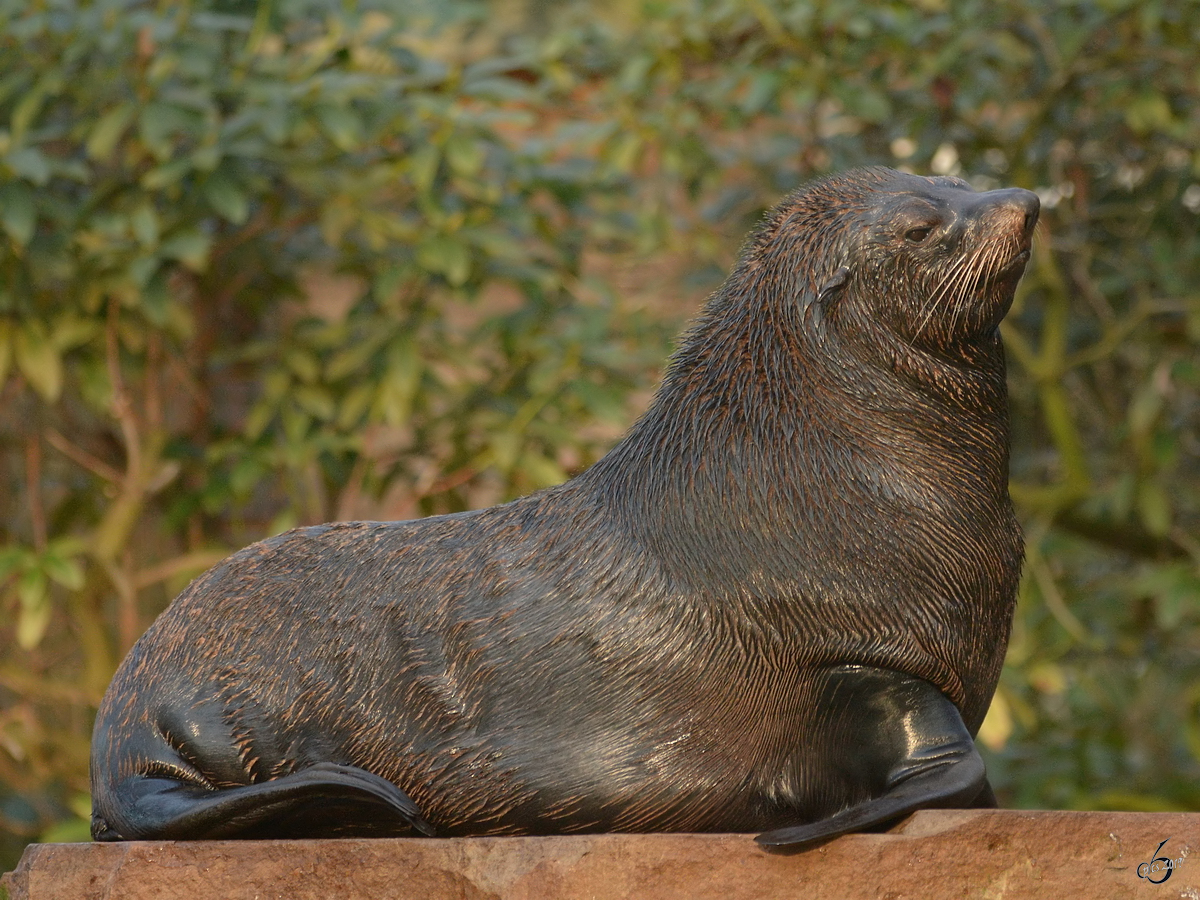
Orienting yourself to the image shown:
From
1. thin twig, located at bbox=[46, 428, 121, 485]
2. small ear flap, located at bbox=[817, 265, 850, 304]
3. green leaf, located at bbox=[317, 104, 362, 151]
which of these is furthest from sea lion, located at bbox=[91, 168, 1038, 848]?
thin twig, located at bbox=[46, 428, 121, 485]

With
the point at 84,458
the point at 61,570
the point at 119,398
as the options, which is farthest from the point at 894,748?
the point at 84,458

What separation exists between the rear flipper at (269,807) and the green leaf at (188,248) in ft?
7.40

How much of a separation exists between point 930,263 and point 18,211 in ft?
9.30

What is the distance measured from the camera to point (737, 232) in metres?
5.99

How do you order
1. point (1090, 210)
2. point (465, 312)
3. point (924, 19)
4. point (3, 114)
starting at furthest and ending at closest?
point (465, 312)
point (1090, 210)
point (924, 19)
point (3, 114)

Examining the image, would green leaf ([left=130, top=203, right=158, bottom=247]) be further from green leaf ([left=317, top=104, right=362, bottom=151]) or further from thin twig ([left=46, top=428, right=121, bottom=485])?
thin twig ([left=46, top=428, right=121, bottom=485])

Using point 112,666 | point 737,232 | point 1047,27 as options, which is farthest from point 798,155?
point 112,666

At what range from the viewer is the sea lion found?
2107 mm

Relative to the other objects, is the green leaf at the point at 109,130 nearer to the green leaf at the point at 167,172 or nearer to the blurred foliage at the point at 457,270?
the blurred foliage at the point at 457,270

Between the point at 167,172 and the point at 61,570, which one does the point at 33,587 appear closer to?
the point at 61,570

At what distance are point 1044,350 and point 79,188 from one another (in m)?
3.21

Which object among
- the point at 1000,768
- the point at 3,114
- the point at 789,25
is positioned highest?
the point at 789,25

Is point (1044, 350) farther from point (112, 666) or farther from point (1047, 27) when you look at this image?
point (112, 666)
